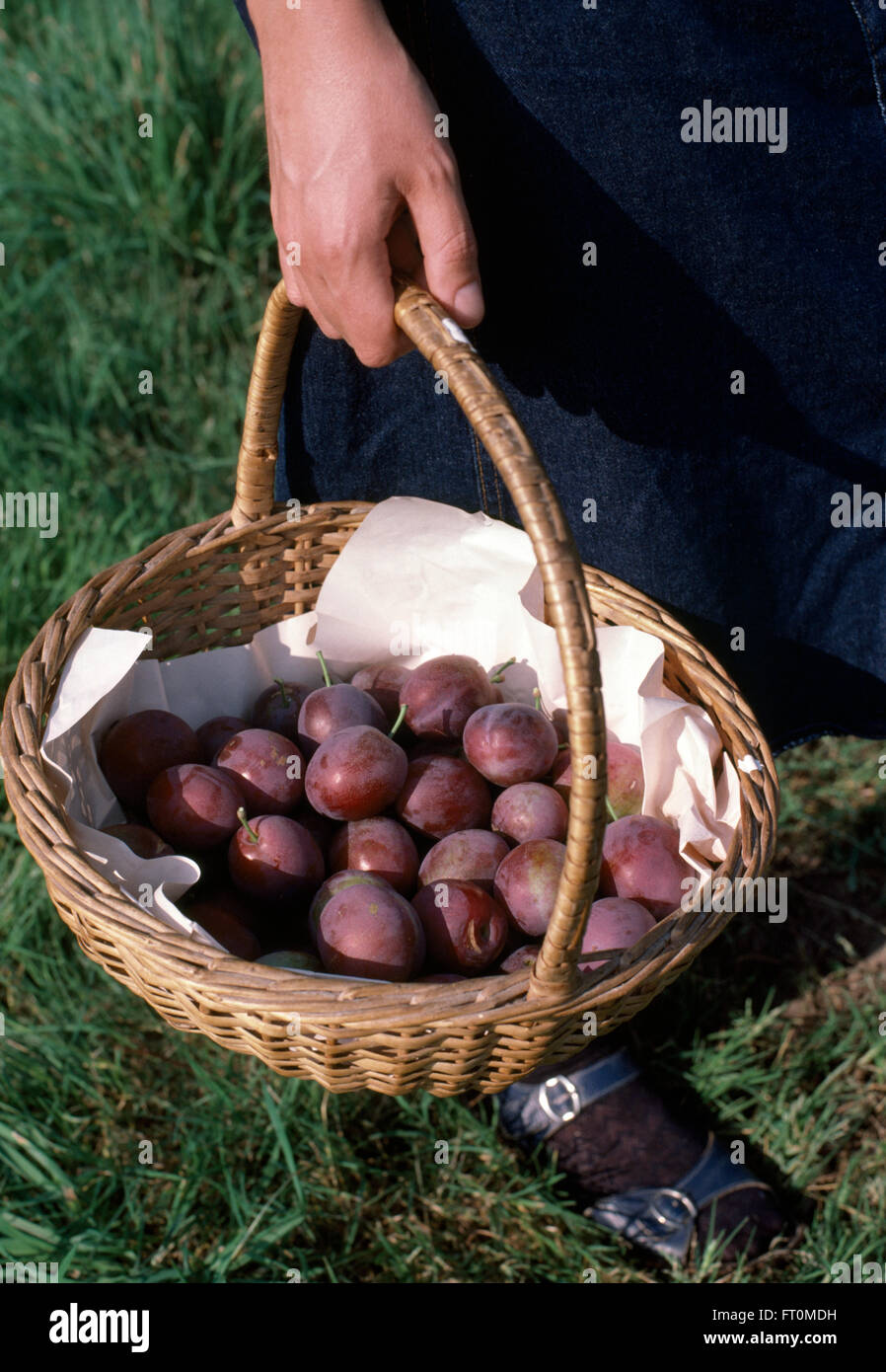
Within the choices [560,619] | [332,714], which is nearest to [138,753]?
[332,714]

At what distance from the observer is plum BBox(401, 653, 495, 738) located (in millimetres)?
1209

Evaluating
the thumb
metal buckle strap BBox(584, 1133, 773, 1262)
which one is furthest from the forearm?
metal buckle strap BBox(584, 1133, 773, 1262)

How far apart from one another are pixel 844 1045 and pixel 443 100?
46.0 inches

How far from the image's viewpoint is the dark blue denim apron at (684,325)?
41.0 inches

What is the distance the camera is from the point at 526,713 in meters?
1.15

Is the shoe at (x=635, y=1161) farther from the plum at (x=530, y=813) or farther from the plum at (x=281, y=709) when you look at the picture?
the plum at (x=281, y=709)

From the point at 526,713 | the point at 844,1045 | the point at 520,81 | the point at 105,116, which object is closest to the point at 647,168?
the point at 520,81

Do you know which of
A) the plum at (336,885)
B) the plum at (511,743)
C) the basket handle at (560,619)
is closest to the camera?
the basket handle at (560,619)

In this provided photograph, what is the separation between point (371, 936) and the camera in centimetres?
95

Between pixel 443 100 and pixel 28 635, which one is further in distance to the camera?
pixel 28 635

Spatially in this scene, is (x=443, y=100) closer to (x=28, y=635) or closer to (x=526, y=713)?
(x=526, y=713)

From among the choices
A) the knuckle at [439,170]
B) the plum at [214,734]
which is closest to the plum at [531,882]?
the plum at [214,734]

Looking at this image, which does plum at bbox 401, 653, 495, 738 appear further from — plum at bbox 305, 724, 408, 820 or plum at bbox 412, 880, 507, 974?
plum at bbox 412, 880, 507, 974

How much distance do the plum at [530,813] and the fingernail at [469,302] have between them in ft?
1.46
